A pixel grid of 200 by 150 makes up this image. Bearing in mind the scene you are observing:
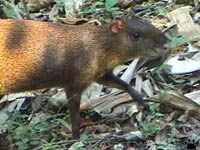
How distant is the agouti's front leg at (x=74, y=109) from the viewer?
6113 mm

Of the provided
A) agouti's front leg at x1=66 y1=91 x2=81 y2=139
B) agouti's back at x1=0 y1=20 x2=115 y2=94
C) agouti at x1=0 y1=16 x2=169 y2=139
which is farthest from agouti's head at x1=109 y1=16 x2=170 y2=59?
agouti's front leg at x1=66 y1=91 x2=81 y2=139

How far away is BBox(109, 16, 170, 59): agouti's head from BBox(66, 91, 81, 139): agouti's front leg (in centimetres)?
71

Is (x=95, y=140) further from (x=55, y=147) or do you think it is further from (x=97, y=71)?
(x=97, y=71)

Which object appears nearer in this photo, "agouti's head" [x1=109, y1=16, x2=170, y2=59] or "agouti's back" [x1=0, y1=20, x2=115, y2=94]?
"agouti's back" [x1=0, y1=20, x2=115, y2=94]

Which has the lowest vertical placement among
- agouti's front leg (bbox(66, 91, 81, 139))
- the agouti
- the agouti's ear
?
agouti's front leg (bbox(66, 91, 81, 139))

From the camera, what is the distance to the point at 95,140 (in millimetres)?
5793

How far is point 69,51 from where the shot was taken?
614 cm

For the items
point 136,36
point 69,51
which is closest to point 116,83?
point 136,36

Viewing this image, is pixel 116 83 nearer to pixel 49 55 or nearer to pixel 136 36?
pixel 136 36

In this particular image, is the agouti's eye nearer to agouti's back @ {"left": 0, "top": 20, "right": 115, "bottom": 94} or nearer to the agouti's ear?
the agouti's ear

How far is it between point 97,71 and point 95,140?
2.52ft

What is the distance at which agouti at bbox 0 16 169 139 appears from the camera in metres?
6.05

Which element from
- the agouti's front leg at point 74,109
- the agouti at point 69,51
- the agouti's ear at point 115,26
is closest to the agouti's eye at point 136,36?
the agouti at point 69,51

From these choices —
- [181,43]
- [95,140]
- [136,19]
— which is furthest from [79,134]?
[181,43]
